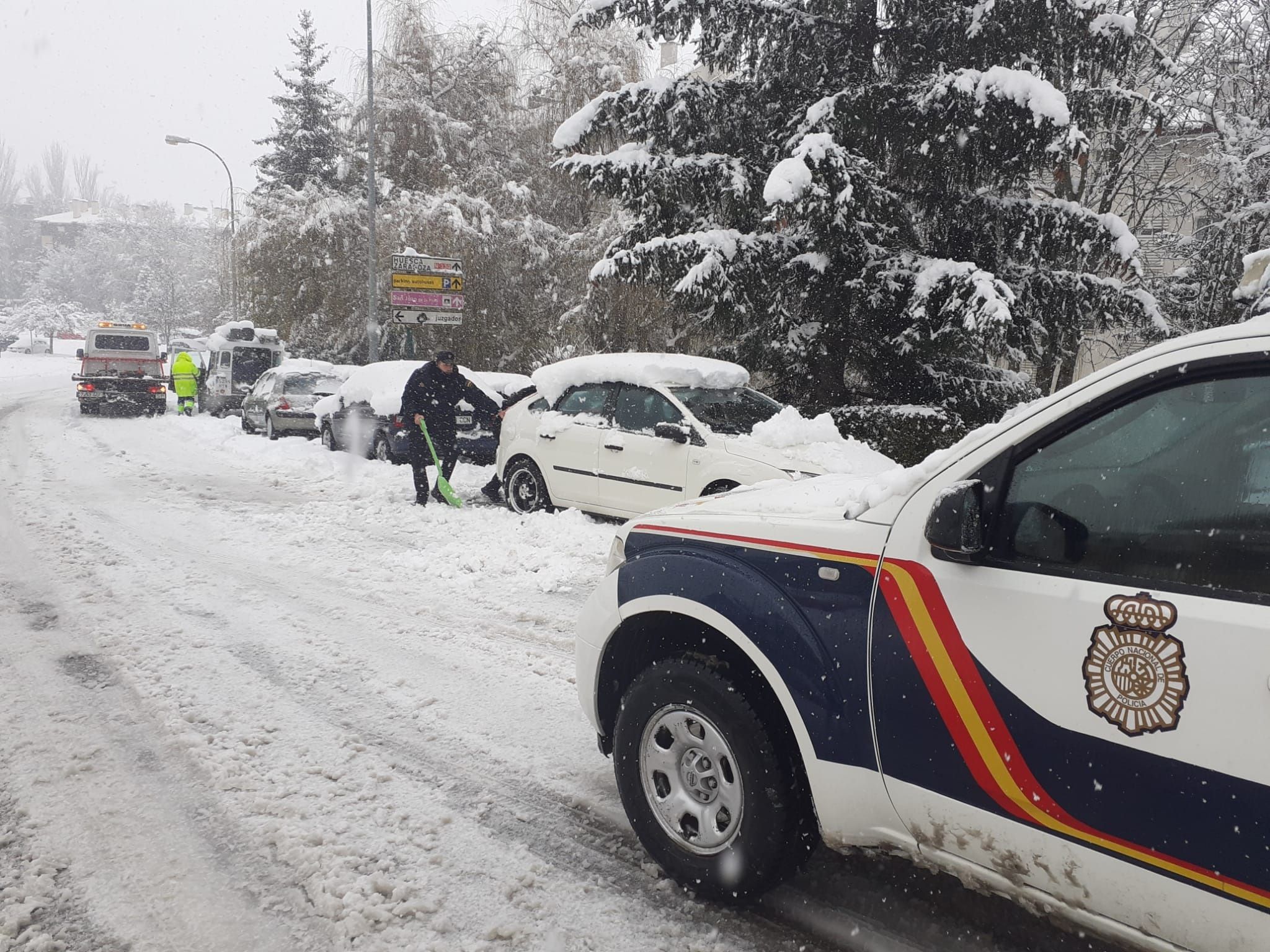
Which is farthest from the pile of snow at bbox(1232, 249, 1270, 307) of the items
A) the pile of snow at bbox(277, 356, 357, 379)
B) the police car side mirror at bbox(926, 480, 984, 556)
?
the pile of snow at bbox(277, 356, 357, 379)

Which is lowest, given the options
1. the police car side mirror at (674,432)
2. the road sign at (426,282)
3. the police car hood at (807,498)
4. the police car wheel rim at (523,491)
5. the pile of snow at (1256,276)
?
the police car wheel rim at (523,491)

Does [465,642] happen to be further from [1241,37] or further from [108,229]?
[108,229]

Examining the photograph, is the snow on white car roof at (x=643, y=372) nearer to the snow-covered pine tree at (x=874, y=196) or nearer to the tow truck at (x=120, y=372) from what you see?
the snow-covered pine tree at (x=874, y=196)

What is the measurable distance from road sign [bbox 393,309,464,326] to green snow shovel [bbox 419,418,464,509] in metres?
6.72

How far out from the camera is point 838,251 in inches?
424

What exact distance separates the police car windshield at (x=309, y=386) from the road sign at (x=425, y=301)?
92.8 inches

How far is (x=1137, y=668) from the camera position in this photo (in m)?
1.81

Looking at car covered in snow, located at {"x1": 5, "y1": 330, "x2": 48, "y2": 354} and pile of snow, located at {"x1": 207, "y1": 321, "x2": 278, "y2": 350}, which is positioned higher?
car covered in snow, located at {"x1": 5, "y1": 330, "x2": 48, "y2": 354}

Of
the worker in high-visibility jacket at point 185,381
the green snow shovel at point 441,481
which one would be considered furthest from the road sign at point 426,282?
the worker in high-visibility jacket at point 185,381

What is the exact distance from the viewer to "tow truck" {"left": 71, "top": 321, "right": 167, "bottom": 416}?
73.7ft

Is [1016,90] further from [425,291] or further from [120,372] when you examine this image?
[120,372]

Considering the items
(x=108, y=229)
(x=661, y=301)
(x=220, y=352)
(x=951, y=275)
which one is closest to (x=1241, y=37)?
(x=951, y=275)

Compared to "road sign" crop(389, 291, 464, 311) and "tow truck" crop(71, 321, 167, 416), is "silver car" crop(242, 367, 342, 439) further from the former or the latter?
"tow truck" crop(71, 321, 167, 416)

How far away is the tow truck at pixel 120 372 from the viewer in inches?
885
